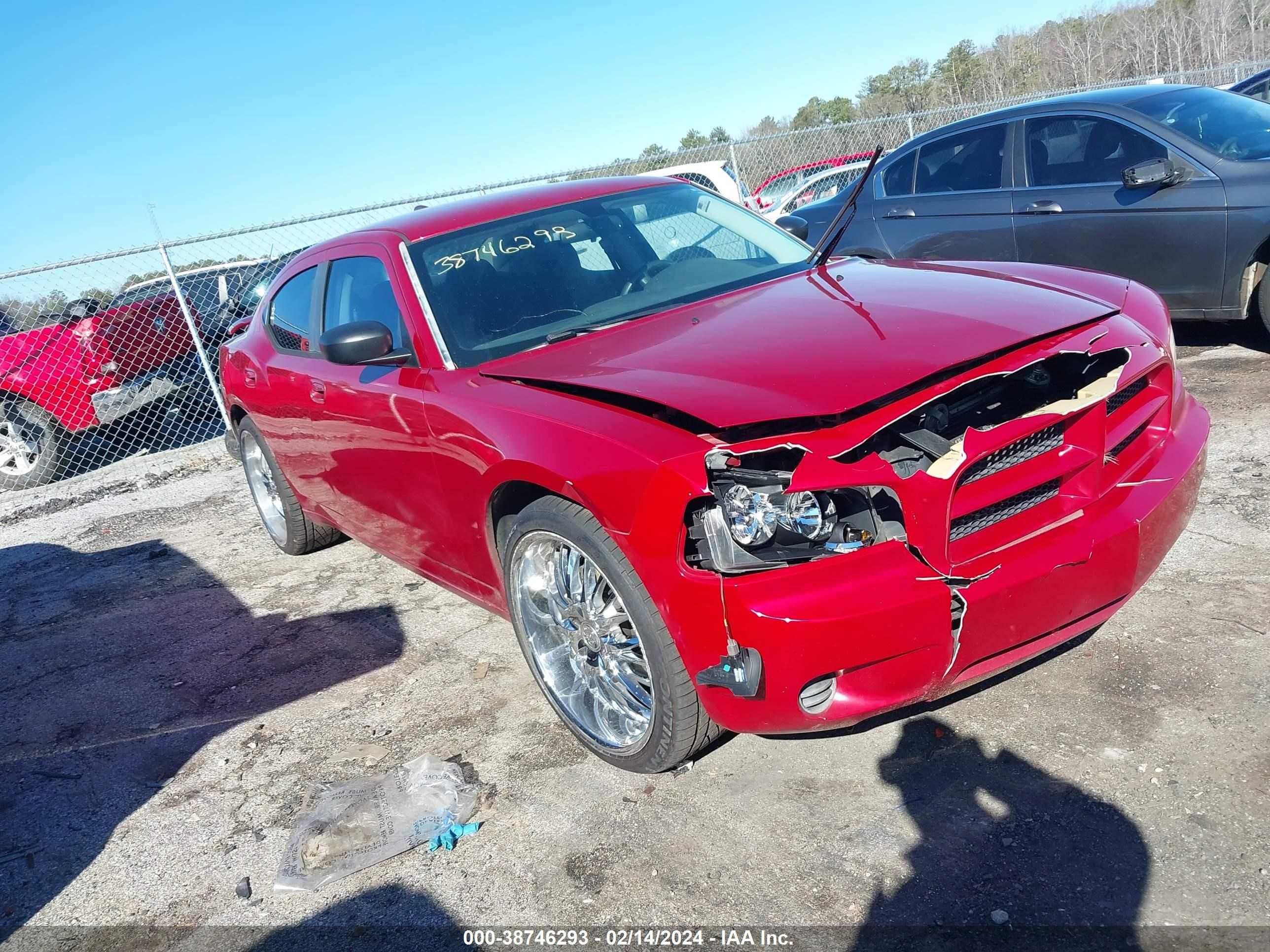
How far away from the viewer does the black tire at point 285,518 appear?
540 centimetres

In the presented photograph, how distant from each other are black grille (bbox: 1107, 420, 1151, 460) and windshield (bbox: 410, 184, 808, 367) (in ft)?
4.70

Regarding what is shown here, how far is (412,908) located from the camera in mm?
2609

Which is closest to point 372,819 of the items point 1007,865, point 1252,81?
point 1007,865

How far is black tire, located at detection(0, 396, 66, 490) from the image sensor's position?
9.00 metres

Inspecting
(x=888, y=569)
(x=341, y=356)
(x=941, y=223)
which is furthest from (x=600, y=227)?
(x=941, y=223)

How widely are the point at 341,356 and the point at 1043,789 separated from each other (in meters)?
2.54

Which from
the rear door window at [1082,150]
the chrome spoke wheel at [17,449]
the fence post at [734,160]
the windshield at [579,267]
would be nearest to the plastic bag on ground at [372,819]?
the windshield at [579,267]

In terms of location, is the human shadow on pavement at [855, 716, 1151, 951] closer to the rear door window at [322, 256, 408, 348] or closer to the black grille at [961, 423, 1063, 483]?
the black grille at [961, 423, 1063, 483]

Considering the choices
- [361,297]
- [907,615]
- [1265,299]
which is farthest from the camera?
[1265,299]

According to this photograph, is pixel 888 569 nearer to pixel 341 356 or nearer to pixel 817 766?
pixel 817 766

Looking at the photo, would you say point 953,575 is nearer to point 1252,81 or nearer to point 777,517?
point 777,517

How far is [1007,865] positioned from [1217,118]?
545 centimetres

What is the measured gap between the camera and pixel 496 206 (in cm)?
411

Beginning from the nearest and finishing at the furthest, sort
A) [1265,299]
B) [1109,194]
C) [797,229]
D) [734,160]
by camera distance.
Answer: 1. [797,229]
2. [1265,299]
3. [1109,194]
4. [734,160]
